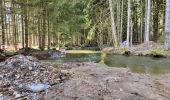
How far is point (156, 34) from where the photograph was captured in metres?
37.3

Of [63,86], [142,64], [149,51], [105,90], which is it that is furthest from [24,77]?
[149,51]

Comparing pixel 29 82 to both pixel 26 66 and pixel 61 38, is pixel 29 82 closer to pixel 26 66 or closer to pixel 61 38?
pixel 26 66

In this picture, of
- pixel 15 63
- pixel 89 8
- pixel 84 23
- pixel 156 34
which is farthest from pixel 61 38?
pixel 15 63

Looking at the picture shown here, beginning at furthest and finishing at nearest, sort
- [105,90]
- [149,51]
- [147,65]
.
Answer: [149,51]
[147,65]
[105,90]

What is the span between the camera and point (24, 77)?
6816 mm

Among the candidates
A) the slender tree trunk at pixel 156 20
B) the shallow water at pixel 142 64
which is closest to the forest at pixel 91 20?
the slender tree trunk at pixel 156 20

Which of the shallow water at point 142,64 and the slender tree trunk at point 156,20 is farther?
the slender tree trunk at point 156,20

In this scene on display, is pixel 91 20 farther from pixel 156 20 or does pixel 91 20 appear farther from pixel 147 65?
pixel 147 65

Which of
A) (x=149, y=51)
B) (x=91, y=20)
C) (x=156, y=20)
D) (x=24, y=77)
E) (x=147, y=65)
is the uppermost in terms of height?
(x=91, y=20)

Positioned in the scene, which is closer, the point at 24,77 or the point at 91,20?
the point at 24,77

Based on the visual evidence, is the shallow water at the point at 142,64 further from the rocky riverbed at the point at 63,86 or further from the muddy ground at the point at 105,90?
the muddy ground at the point at 105,90

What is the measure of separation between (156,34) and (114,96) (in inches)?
1295

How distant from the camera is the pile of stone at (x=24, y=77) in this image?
6.09 metres

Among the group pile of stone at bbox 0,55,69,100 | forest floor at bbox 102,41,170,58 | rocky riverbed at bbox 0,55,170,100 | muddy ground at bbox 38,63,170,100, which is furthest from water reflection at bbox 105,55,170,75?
pile of stone at bbox 0,55,69,100
